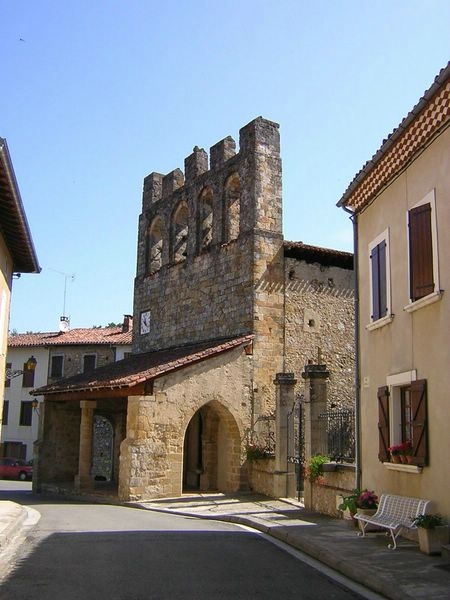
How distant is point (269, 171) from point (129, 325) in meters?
24.5

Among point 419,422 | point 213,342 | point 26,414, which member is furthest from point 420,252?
point 26,414

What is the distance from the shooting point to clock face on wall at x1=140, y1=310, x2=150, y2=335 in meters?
24.7

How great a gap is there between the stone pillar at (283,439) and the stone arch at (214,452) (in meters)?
1.99

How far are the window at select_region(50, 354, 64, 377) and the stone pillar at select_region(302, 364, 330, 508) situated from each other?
29367 millimetres

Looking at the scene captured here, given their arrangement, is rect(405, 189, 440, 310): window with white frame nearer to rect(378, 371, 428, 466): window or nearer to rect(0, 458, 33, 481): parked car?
rect(378, 371, 428, 466): window

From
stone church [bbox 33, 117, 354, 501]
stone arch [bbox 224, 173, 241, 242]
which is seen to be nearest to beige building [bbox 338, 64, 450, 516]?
stone church [bbox 33, 117, 354, 501]

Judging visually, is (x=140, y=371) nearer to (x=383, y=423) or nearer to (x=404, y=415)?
(x=383, y=423)

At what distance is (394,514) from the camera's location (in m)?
9.71

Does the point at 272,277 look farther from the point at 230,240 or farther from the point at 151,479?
the point at 151,479

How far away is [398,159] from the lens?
410 inches

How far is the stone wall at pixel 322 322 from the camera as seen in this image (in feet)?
65.5

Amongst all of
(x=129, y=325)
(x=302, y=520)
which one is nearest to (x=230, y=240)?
(x=302, y=520)

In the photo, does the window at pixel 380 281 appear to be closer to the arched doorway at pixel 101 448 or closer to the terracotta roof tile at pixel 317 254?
the terracotta roof tile at pixel 317 254

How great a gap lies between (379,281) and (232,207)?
1109cm
